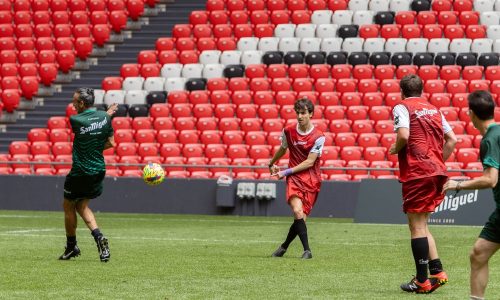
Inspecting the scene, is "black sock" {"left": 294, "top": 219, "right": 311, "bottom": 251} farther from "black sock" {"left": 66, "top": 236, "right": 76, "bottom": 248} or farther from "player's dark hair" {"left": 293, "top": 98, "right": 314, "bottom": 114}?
"black sock" {"left": 66, "top": 236, "right": 76, "bottom": 248}

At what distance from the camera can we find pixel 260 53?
3369cm

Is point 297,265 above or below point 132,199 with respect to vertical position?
above

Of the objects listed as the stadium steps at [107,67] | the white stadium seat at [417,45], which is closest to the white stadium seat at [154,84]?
Answer: the stadium steps at [107,67]

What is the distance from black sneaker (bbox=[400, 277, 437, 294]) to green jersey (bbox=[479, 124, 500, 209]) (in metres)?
2.47

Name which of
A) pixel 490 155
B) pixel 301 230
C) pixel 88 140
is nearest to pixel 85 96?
pixel 88 140

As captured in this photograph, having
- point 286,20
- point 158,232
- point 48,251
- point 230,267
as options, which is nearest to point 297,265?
point 230,267

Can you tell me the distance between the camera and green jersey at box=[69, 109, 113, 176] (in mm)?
Answer: 14258

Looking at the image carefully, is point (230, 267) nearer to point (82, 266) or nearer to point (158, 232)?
point (82, 266)

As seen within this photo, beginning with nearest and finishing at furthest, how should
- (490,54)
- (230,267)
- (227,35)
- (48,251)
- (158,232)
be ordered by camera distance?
1. (230,267)
2. (48,251)
3. (158,232)
4. (490,54)
5. (227,35)

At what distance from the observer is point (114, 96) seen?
33094 millimetres

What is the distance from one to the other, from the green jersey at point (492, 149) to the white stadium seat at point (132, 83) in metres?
25.7

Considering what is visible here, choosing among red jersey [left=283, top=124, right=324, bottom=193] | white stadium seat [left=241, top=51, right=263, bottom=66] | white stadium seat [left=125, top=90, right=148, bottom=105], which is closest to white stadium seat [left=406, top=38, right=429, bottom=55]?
white stadium seat [left=241, top=51, right=263, bottom=66]

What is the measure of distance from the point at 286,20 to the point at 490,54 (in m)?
6.71

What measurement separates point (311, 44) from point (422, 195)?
899 inches
